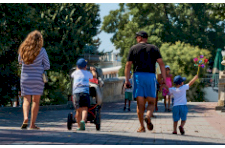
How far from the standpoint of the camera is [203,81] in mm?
39938

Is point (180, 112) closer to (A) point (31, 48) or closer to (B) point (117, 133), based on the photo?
(B) point (117, 133)

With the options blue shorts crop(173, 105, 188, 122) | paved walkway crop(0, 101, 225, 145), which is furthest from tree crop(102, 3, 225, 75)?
blue shorts crop(173, 105, 188, 122)

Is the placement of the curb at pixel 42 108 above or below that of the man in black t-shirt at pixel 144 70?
below

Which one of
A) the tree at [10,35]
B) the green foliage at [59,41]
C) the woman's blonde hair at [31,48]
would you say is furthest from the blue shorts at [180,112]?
the green foliage at [59,41]

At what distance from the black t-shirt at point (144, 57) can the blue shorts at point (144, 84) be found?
0.31 ft

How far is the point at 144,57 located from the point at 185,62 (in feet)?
100

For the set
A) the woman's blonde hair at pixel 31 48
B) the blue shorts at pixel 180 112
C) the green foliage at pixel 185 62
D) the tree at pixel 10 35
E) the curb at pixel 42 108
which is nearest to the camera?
the woman's blonde hair at pixel 31 48

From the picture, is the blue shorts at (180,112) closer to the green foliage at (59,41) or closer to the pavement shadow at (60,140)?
the pavement shadow at (60,140)

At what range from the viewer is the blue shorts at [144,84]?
837cm

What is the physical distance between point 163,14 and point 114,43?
597cm

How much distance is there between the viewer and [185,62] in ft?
126

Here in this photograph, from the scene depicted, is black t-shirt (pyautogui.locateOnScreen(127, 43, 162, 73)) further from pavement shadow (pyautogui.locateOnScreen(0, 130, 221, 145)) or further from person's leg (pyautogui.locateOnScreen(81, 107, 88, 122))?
pavement shadow (pyautogui.locateOnScreen(0, 130, 221, 145))

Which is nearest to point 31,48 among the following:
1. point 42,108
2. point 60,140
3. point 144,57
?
point 144,57

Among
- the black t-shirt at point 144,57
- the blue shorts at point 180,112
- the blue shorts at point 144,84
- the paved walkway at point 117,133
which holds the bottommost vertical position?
the paved walkway at point 117,133
